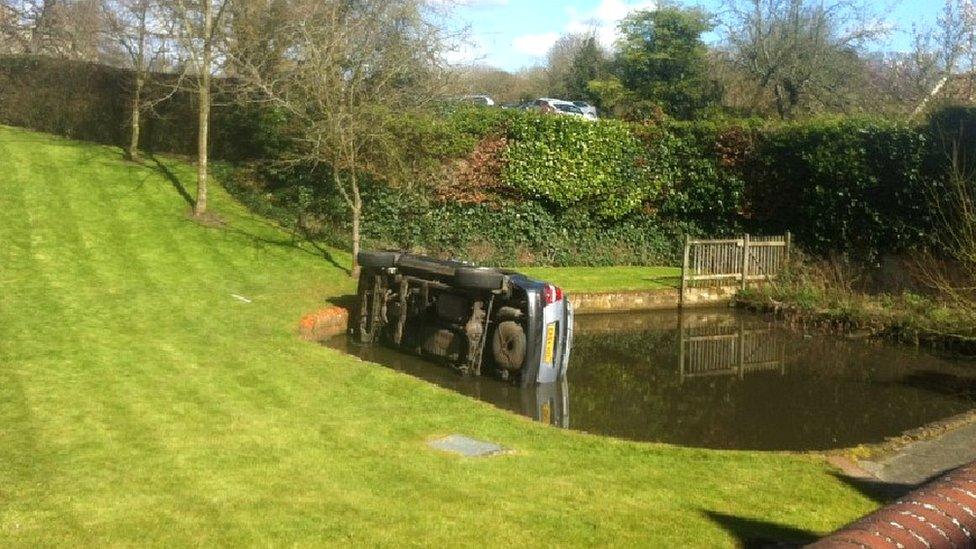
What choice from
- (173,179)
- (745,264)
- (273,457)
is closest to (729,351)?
(745,264)

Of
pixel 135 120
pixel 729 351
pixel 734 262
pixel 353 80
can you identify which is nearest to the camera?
pixel 729 351

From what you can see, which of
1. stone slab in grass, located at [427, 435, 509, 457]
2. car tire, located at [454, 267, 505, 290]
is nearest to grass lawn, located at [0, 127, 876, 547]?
stone slab in grass, located at [427, 435, 509, 457]

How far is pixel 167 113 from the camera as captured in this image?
80.9 feet

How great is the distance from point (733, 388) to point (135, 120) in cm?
1660

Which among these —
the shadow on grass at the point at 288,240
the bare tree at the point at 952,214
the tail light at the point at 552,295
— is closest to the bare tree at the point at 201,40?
the shadow on grass at the point at 288,240

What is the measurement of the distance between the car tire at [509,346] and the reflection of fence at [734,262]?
9.21 meters

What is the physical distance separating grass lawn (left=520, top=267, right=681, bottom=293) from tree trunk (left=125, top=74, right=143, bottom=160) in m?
10.4

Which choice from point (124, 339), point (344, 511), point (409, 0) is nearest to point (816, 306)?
point (409, 0)

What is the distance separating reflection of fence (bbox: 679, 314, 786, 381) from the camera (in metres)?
14.4

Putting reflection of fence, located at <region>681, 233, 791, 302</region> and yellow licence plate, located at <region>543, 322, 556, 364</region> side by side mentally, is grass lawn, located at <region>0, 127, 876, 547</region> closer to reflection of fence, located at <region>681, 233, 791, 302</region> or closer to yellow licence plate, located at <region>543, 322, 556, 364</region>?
yellow licence plate, located at <region>543, 322, 556, 364</region>

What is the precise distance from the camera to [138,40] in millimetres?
21578

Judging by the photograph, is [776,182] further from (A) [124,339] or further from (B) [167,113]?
(A) [124,339]

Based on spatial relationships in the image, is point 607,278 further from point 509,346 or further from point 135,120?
point 135,120

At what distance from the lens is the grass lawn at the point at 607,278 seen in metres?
20.2
